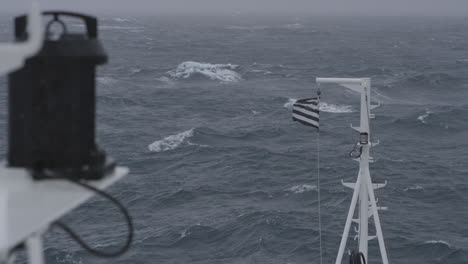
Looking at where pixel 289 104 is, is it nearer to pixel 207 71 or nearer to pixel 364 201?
pixel 207 71

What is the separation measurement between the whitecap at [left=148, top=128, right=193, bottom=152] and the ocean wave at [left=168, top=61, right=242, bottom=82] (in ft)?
121

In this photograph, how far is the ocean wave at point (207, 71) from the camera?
329ft

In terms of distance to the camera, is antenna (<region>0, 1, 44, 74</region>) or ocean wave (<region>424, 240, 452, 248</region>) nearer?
antenna (<region>0, 1, 44, 74</region>)

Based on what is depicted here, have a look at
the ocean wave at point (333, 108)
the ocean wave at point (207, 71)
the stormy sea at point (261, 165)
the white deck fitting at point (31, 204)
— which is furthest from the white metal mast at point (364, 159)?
the ocean wave at point (207, 71)

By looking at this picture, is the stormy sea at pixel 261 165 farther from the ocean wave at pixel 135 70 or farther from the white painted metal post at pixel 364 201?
the white painted metal post at pixel 364 201

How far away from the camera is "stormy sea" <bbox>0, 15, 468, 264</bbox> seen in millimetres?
37250

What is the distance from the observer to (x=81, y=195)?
155 inches

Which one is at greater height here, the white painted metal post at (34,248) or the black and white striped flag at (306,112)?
the white painted metal post at (34,248)

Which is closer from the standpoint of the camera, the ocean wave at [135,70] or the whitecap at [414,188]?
the whitecap at [414,188]

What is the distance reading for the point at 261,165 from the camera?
53406 millimetres

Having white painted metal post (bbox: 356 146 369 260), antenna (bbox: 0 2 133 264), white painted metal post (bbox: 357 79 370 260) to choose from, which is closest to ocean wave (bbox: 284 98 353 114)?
white painted metal post (bbox: 356 146 369 260)

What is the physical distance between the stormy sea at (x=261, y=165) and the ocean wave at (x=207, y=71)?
0.44 metres

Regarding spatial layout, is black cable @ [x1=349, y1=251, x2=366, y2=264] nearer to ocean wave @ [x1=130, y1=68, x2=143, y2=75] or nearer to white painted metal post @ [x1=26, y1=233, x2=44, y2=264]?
white painted metal post @ [x1=26, y1=233, x2=44, y2=264]

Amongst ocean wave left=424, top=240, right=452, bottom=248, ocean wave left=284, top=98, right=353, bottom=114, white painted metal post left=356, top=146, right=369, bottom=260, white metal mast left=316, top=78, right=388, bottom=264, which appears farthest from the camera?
ocean wave left=284, top=98, right=353, bottom=114
